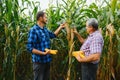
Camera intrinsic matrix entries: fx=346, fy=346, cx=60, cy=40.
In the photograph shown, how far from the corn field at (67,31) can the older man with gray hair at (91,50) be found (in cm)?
52

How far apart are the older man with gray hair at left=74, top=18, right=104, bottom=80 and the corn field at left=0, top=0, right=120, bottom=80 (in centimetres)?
52

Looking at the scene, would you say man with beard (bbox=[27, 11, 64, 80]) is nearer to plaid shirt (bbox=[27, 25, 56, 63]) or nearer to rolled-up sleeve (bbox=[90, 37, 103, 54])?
plaid shirt (bbox=[27, 25, 56, 63])

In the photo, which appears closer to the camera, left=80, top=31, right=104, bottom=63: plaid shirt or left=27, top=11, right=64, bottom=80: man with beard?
left=80, top=31, right=104, bottom=63: plaid shirt

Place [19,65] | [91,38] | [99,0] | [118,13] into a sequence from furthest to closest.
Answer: [19,65] → [99,0] → [118,13] → [91,38]

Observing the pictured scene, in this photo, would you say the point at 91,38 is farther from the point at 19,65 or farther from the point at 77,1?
the point at 19,65

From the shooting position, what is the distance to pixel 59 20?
205 inches

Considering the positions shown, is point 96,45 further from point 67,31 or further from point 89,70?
point 67,31

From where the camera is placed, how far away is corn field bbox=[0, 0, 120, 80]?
15.6 ft

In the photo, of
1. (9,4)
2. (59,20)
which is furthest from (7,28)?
(59,20)

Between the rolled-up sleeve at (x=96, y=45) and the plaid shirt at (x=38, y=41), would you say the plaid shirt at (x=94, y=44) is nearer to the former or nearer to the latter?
the rolled-up sleeve at (x=96, y=45)

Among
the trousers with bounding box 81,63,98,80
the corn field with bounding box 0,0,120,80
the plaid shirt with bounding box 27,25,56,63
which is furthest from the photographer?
the corn field with bounding box 0,0,120,80

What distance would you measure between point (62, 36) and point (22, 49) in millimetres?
629

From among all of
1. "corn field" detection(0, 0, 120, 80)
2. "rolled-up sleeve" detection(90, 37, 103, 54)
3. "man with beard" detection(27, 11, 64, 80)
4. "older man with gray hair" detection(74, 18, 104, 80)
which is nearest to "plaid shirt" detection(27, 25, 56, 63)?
"man with beard" detection(27, 11, 64, 80)

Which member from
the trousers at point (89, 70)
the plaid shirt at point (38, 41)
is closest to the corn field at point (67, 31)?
the plaid shirt at point (38, 41)
